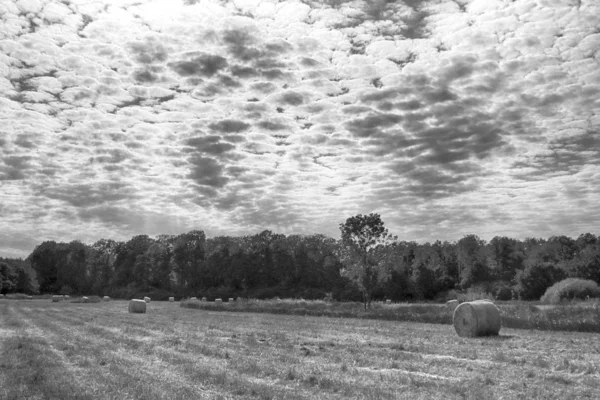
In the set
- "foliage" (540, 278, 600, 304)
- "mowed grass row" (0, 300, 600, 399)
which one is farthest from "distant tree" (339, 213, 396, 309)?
"mowed grass row" (0, 300, 600, 399)

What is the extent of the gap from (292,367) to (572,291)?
61.7 metres

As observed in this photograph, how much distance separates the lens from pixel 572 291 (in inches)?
2628

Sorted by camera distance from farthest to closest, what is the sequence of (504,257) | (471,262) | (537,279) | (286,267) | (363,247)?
(286,267), (504,257), (471,262), (537,279), (363,247)

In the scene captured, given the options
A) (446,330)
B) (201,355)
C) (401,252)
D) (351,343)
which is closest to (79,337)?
(201,355)

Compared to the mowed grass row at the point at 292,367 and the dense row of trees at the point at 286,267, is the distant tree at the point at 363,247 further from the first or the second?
the mowed grass row at the point at 292,367

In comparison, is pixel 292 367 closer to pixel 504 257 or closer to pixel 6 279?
pixel 504 257

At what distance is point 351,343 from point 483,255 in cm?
10361

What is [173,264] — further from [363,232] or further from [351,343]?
[351,343]

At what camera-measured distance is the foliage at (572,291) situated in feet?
214

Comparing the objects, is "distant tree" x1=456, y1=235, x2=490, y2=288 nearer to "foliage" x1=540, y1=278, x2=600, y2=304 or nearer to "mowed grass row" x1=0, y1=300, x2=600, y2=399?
"foliage" x1=540, y1=278, x2=600, y2=304

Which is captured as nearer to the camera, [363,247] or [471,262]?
[363,247]

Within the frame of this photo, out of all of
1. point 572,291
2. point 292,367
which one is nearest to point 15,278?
point 572,291

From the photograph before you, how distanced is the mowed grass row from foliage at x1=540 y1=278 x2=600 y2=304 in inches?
1798

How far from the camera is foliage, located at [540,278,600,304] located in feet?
214
